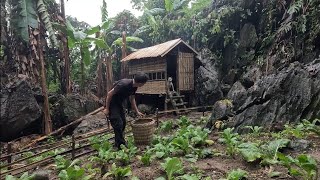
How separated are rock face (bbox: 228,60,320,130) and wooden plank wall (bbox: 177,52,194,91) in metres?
7.22

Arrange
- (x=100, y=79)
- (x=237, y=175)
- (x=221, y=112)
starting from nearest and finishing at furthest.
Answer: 1. (x=237, y=175)
2. (x=221, y=112)
3. (x=100, y=79)

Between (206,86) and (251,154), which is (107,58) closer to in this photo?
(206,86)

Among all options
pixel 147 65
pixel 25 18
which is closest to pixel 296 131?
pixel 25 18

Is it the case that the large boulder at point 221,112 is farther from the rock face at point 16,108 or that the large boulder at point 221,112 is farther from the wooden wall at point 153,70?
the rock face at point 16,108

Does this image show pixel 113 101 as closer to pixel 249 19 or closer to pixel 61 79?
pixel 61 79

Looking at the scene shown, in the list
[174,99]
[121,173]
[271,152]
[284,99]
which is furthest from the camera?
[174,99]

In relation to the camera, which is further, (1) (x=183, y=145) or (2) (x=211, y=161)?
(1) (x=183, y=145)

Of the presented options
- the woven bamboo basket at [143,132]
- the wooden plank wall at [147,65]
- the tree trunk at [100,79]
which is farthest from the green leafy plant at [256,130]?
the tree trunk at [100,79]

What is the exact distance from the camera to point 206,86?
16.0 metres

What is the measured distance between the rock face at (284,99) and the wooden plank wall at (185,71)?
722cm

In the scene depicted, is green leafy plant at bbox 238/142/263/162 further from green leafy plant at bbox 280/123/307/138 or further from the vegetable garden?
green leafy plant at bbox 280/123/307/138

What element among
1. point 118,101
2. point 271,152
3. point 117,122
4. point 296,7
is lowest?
point 271,152

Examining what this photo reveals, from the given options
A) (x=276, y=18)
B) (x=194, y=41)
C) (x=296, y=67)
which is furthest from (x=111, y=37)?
(x=296, y=67)

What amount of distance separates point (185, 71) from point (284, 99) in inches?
334
